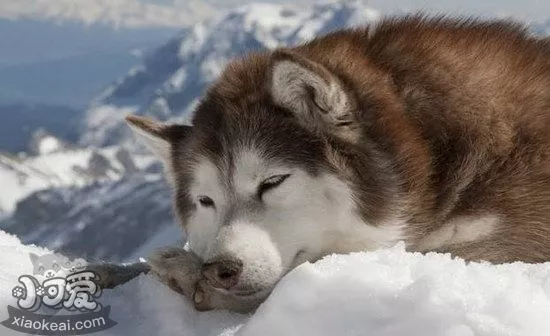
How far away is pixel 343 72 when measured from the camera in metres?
4.41

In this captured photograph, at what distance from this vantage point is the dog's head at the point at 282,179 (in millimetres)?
3994

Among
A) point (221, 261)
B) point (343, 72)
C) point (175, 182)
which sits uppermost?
point (343, 72)

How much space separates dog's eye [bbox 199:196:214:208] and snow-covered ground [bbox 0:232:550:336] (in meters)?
0.88

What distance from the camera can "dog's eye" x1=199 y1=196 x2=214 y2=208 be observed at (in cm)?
446

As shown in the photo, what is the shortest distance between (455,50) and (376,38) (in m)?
0.48

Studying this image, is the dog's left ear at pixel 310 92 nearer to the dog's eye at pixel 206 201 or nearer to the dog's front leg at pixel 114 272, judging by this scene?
the dog's eye at pixel 206 201

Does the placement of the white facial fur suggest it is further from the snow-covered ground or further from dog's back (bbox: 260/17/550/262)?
the snow-covered ground

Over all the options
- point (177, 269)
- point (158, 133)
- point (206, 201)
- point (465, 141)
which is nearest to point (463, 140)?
point (465, 141)

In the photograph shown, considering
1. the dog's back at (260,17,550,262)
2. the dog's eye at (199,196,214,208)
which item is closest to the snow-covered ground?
the dog's back at (260,17,550,262)

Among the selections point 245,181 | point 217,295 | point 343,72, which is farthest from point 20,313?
point 343,72

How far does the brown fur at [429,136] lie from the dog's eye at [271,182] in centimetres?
11

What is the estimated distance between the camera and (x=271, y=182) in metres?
4.18

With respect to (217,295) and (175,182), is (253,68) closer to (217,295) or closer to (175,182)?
(175,182)

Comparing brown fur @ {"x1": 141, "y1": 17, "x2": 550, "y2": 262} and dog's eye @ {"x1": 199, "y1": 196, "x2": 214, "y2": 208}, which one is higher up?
brown fur @ {"x1": 141, "y1": 17, "x2": 550, "y2": 262}
